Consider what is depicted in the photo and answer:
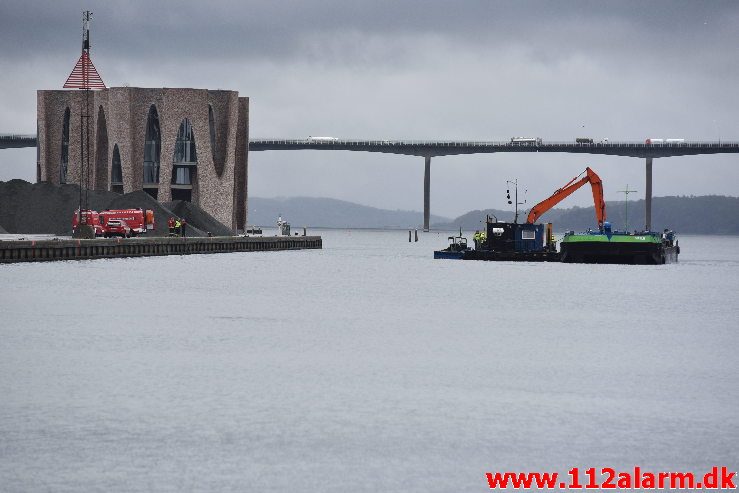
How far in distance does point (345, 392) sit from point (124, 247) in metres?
83.6

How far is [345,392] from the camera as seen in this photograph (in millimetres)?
25469

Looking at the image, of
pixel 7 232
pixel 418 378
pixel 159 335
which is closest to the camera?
pixel 418 378

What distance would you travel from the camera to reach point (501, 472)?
17547 millimetres

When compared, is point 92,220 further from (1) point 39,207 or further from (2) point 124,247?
(1) point 39,207

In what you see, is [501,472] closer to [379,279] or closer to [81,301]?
[81,301]

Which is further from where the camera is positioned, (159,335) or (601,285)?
(601,285)

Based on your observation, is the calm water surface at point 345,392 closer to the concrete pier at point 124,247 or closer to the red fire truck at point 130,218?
the concrete pier at point 124,247

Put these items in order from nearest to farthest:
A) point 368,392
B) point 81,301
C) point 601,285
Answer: point 368,392, point 81,301, point 601,285

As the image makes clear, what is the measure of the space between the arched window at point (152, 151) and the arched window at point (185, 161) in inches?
114

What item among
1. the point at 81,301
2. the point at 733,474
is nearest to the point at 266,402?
the point at 733,474

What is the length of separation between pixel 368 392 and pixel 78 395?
18.8 ft

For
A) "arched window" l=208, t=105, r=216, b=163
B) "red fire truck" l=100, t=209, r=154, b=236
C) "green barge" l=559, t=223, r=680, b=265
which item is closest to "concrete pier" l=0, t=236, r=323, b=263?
"red fire truck" l=100, t=209, r=154, b=236

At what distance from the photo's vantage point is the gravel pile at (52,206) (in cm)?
14475

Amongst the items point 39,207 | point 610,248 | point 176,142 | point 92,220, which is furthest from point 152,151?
point 610,248
